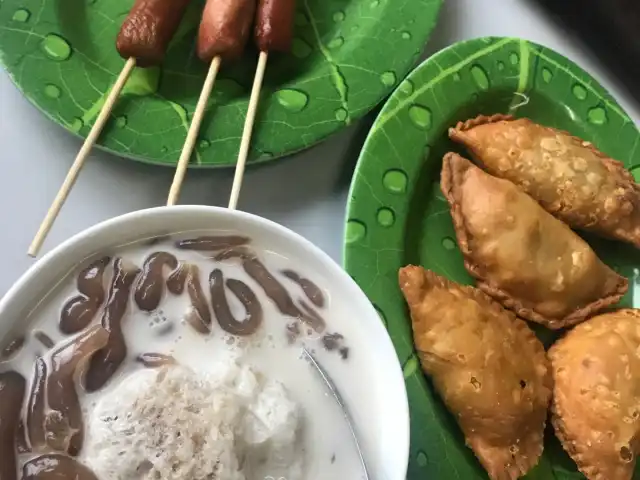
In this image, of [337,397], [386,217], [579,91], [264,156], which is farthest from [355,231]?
[579,91]

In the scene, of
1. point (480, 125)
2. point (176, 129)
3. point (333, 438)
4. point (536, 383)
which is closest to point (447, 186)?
point (480, 125)

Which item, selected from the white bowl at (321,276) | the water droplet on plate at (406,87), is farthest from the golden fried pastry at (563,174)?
the white bowl at (321,276)

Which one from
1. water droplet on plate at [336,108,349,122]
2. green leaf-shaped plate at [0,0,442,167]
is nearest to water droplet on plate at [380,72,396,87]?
green leaf-shaped plate at [0,0,442,167]

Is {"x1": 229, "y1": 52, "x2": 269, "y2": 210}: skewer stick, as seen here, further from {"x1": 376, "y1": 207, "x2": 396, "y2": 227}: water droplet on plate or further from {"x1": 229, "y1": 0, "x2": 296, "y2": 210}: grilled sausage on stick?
{"x1": 376, "y1": 207, "x2": 396, "y2": 227}: water droplet on plate

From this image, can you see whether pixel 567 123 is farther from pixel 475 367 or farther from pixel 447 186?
pixel 475 367

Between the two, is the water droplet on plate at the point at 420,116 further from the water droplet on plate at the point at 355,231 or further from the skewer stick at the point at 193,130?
the skewer stick at the point at 193,130
